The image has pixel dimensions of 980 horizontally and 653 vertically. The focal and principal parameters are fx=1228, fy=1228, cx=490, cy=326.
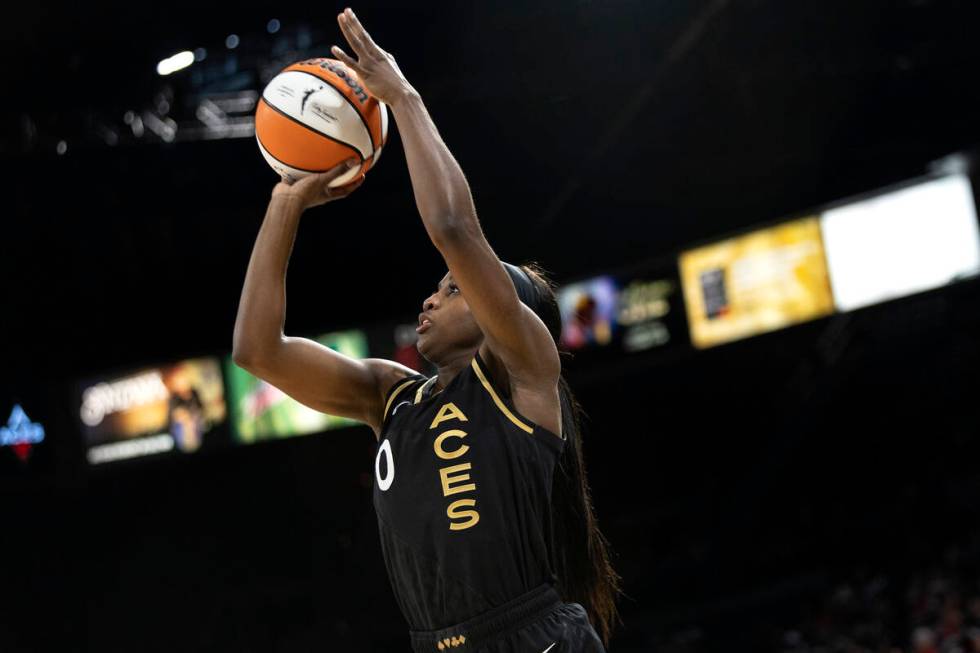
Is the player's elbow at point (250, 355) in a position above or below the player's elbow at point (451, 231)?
below

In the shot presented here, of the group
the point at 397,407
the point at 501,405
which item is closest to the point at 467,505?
the point at 501,405

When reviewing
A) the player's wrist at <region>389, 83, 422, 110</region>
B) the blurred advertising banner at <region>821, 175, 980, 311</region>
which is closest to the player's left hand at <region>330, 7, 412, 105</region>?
the player's wrist at <region>389, 83, 422, 110</region>

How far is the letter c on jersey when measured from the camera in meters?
2.73

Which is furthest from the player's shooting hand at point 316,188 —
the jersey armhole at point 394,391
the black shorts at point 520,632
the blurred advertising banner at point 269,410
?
the blurred advertising banner at point 269,410

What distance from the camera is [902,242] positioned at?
436 inches

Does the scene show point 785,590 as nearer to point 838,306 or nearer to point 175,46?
point 838,306

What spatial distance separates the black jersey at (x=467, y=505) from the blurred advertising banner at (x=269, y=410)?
28.6 ft

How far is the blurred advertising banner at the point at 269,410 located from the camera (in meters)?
11.4

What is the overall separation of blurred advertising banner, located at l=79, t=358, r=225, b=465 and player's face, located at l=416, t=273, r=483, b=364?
29.5ft

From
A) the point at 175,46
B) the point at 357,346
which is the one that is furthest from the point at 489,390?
the point at 357,346

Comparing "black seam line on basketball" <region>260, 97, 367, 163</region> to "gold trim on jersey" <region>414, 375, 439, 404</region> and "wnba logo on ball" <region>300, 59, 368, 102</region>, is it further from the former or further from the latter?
"gold trim on jersey" <region>414, 375, 439, 404</region>

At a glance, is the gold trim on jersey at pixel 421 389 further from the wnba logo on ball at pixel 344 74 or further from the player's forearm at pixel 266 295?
the wnba logo on ball at pixel 344 74

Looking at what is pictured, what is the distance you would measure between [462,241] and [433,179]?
6.2 inches

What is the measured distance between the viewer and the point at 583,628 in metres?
2.65
